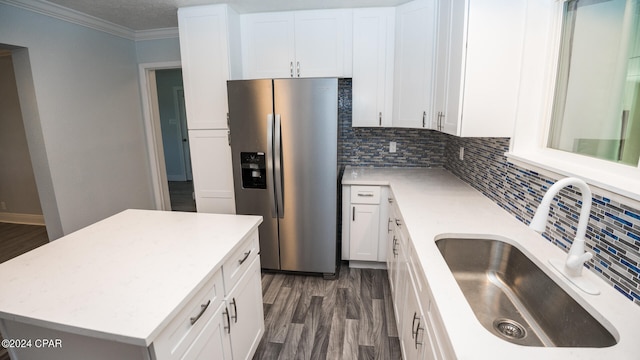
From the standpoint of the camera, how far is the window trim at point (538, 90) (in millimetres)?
1512

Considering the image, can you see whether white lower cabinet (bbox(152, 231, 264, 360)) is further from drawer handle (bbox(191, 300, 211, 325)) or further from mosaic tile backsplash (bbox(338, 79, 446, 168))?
mosaic tile backsplash (bbox(338, 79, 446, 168))

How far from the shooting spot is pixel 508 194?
177 cm

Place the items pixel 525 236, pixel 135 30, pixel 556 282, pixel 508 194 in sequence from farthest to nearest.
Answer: pixel 135 30, pixel 508 194, pixel 525 236, pixel 556 282

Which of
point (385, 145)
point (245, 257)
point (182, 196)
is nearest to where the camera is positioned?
point (245, 257)

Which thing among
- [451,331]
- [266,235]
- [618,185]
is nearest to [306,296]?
[266,235]

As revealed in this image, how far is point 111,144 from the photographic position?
327 centimetres

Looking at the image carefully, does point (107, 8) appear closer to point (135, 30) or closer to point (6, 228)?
point (135, 30)

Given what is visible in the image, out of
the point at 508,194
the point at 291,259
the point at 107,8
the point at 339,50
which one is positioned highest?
the point at 107,8

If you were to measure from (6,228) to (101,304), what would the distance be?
4.64 meters

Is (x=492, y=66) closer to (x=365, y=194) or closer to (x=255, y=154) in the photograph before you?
(x=365, y=194)

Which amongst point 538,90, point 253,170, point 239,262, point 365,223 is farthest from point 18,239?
point 538,90

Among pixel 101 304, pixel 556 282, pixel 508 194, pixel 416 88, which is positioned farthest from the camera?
pixel 416 88

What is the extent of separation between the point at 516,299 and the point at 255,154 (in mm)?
2029

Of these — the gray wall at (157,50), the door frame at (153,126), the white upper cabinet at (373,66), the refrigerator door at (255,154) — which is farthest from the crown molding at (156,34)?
the white upper cabinet at (373,66)
